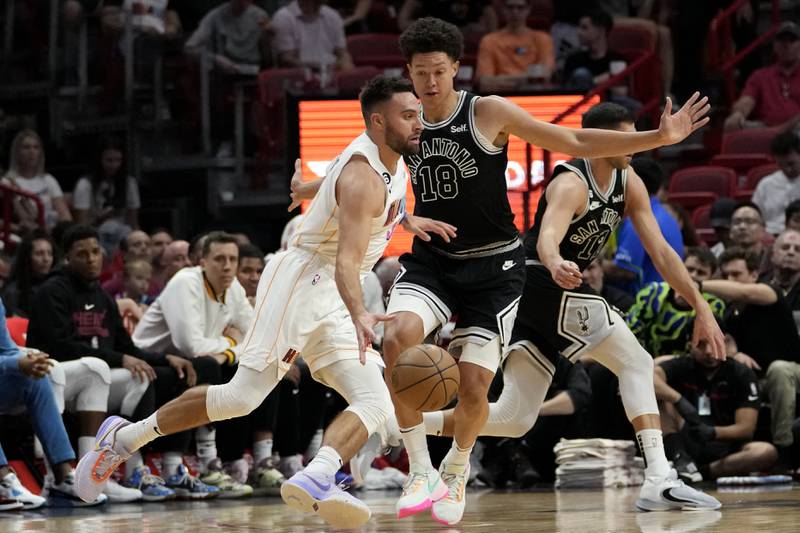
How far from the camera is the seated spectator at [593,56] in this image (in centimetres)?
1511

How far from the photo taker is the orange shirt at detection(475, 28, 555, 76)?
15.0 meters

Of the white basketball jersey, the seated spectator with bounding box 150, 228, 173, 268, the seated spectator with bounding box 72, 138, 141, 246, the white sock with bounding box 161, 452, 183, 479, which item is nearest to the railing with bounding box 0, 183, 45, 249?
the seated spectator with bounding box 72, 138, 141, 246

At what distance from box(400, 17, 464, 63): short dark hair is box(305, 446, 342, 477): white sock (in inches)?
74.1

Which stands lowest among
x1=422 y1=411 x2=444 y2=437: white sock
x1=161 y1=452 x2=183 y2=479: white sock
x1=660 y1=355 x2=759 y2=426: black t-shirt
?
x1=161 y1=452 x2=183 y2=479: white sock

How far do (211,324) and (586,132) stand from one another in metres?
4.02

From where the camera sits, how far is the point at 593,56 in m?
15.5

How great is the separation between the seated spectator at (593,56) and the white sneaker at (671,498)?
8176 millimetres

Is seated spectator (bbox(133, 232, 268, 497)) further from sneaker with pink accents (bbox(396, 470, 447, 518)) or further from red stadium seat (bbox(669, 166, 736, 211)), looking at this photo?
red stadium seat (bbox(669, 166, 736, 211))

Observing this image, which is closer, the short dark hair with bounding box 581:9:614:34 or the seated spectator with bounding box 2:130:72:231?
the seated spectator with bounding box 2:130:72:231

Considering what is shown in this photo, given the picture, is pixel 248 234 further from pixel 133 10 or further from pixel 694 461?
pixel 694 461

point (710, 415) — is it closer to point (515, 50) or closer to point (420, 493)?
point (420, 493)

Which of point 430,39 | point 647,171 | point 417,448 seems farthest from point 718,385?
point 430,39

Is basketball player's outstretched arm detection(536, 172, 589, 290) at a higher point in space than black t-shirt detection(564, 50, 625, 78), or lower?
lower

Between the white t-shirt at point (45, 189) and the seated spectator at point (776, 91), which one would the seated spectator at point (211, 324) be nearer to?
the white t-shirt at point (45, 189)
